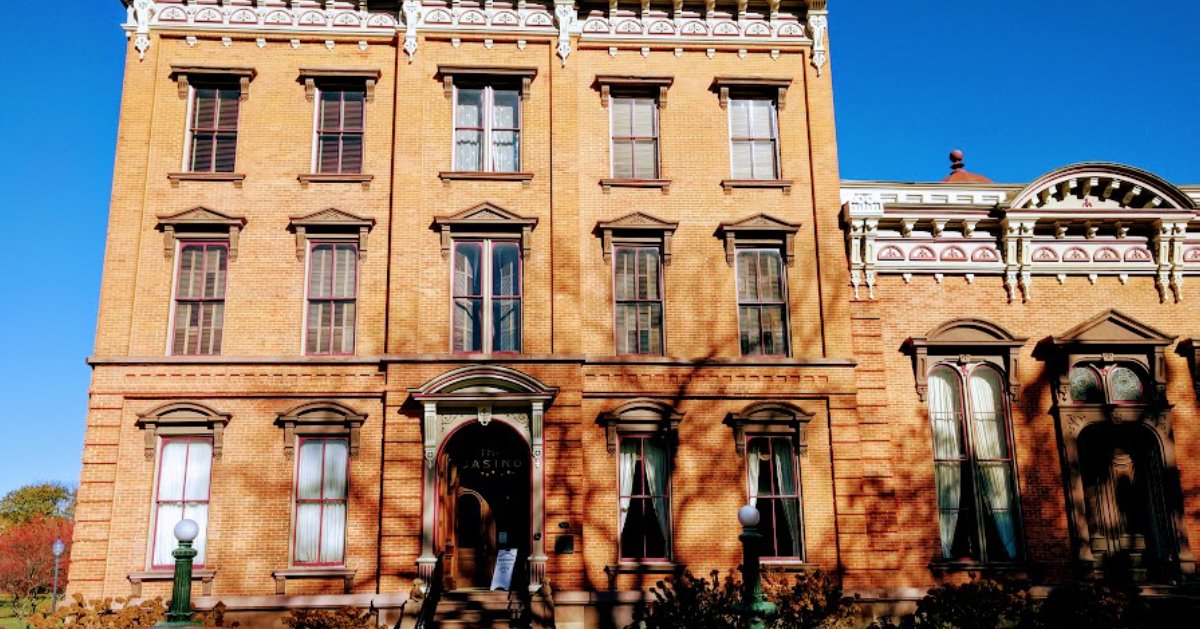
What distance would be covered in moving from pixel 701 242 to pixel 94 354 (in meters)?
11.8

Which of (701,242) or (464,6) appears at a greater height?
(464,6)

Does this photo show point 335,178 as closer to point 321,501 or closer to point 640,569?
point 321,501

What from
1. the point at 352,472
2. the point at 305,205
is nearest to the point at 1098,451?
the point at 352,472

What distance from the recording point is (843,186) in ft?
64.9

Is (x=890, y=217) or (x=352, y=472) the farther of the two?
(x=890, y=217)

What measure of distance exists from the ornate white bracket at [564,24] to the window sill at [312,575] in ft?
36.0

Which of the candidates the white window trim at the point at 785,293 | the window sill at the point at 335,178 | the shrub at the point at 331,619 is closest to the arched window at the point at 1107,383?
the white window trim at the point at 785,293

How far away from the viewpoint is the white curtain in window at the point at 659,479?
58.6ft

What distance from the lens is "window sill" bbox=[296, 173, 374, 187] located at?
18531mm

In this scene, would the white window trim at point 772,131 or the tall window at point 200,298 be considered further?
the white window trim at point 772,131

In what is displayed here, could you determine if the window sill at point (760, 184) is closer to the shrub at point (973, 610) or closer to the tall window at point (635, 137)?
the tall window at point (635, 137)

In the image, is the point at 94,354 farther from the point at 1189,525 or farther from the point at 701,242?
the point at 1189,525

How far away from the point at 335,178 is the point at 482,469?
21.2 feet

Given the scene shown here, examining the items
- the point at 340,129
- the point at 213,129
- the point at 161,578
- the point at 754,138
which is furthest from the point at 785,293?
the point at 161,578
